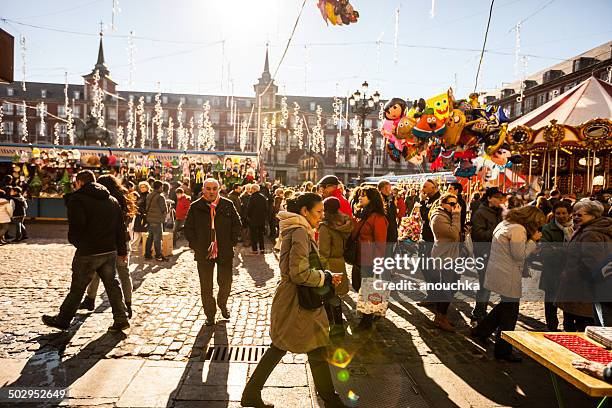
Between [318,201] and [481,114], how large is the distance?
21.4 ft

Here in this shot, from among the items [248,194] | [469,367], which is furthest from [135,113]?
[469,367]

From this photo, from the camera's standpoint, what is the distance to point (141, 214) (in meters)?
8.80

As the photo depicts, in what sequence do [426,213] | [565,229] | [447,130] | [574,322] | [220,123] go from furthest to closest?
[220,123] → [447,130] → [426,213] → [565,229] → [574,322]

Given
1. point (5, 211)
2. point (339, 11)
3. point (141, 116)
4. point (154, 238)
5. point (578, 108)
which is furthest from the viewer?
point (141, 116)

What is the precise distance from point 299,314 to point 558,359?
1667 millimetres

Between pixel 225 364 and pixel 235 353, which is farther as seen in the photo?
pixel 235 353

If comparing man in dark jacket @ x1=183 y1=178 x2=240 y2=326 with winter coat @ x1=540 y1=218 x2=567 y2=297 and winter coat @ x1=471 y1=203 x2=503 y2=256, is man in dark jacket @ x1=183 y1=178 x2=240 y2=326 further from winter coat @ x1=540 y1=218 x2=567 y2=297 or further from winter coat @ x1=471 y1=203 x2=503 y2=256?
winter coat @ x1=540 y1=218 x2=567 y2=297

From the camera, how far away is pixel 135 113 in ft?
192

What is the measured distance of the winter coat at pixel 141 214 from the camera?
8742mm

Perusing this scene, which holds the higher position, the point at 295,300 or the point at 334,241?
the point at 334,241

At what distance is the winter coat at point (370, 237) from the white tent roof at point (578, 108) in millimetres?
7772

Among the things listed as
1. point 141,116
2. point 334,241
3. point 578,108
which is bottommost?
point 334,241

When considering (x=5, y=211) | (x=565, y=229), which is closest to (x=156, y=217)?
(x=5, y=211)

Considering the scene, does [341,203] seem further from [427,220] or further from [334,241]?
[427,220]
